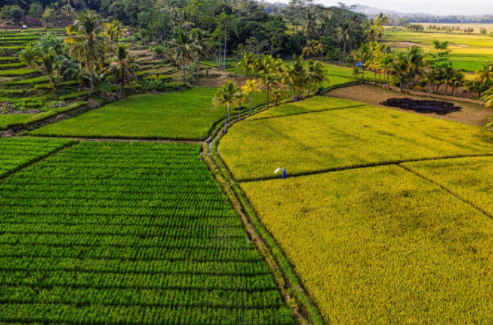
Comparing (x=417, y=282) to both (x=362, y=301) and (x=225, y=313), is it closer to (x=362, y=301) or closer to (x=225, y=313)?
→ (x=362, y=301)

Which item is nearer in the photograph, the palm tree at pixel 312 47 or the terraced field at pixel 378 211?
the terraced field at pixel 378 211

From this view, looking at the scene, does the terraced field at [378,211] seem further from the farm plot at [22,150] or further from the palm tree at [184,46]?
the palm tree at [184,46]

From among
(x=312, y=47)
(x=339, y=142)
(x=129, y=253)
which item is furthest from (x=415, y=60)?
(x=129, y=253)

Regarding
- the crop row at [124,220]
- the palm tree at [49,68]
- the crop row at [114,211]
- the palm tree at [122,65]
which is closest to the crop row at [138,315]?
the crop row at [124,220]

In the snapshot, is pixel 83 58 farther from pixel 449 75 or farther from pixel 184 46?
pixel 449 75

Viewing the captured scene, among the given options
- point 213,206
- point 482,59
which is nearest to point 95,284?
point 213,206

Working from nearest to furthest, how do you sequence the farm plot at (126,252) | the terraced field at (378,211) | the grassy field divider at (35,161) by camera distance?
1. the farm plot at (126,252)
2. the terraced field at (378,211)
3. the grassy field divider at (35,161)

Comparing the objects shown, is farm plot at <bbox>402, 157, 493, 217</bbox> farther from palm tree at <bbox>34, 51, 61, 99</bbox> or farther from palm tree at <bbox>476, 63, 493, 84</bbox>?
palm tree at <bbox>34, 51, 61, 99</bbox>
